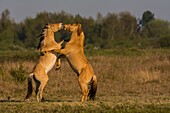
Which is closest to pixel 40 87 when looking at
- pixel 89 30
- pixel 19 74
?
pixel 19 74

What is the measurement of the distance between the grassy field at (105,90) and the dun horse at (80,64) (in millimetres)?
426

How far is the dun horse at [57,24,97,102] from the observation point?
39.2ft

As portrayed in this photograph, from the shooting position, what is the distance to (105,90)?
1778 cm

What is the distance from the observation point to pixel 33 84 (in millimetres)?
13117

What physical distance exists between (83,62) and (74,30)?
3.52 ft

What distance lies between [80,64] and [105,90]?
5.92m

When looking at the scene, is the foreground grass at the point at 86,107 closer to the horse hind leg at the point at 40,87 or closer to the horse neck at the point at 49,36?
the horse hind leg at the point at 40,87

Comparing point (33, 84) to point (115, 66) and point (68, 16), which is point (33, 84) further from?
point (68, 16)

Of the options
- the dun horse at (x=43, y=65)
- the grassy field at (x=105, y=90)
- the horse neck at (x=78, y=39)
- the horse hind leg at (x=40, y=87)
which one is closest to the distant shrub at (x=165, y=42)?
the grassy field at (x=105, y=90)

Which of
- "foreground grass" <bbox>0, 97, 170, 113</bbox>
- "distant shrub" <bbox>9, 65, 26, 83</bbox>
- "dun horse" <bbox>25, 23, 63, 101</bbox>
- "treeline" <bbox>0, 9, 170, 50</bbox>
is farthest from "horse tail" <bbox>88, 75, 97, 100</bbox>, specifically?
"treeline" <bbox>0, 9, 170, 50</bbox>

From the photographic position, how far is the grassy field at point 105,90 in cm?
1112

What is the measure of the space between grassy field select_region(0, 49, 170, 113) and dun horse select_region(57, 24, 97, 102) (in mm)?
426

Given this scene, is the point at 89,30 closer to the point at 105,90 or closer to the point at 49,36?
the point at 105,90

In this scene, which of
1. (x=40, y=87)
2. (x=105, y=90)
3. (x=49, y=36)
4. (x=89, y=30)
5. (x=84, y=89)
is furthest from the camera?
(x=89, y=30)
